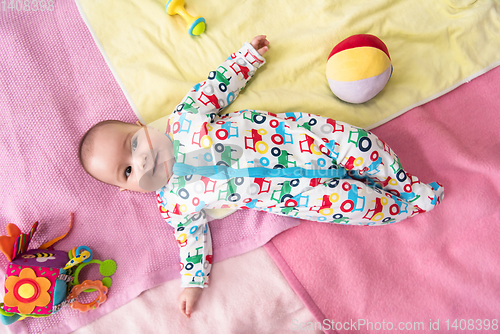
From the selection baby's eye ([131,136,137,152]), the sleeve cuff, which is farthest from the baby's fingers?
the sleeve cuff

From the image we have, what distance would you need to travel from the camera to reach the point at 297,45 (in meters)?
1.40

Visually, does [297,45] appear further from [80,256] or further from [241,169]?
[80,256]

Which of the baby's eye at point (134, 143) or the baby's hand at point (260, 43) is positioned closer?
the baby's eye at point (134, 143)

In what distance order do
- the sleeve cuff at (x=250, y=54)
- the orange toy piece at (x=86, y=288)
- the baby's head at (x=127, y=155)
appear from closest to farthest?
the baby's head at (x=127, y=155), the orange toy piece at (x=86, y=288), the sleeve cuff at (x=250, y=54)

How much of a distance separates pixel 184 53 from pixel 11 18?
73cm

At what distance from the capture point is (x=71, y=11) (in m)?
1.35

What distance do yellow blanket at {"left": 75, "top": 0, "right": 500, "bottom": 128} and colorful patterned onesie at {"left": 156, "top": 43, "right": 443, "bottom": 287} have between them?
7.3 inches

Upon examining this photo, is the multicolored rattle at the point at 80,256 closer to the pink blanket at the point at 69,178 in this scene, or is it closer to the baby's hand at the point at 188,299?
the pink blanket at the point at 69,178

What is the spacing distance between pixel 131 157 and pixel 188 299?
0.57m

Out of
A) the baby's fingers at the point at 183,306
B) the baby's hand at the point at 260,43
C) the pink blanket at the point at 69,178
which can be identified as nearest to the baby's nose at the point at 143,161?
the pink blanket at the point at 69,178

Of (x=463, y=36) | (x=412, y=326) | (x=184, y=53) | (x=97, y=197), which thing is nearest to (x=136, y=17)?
(x=184, y=53)

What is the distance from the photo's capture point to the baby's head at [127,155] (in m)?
1.03

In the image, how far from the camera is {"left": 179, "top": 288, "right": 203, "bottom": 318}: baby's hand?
1175 mm

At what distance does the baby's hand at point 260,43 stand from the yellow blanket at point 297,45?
0.17 feet
